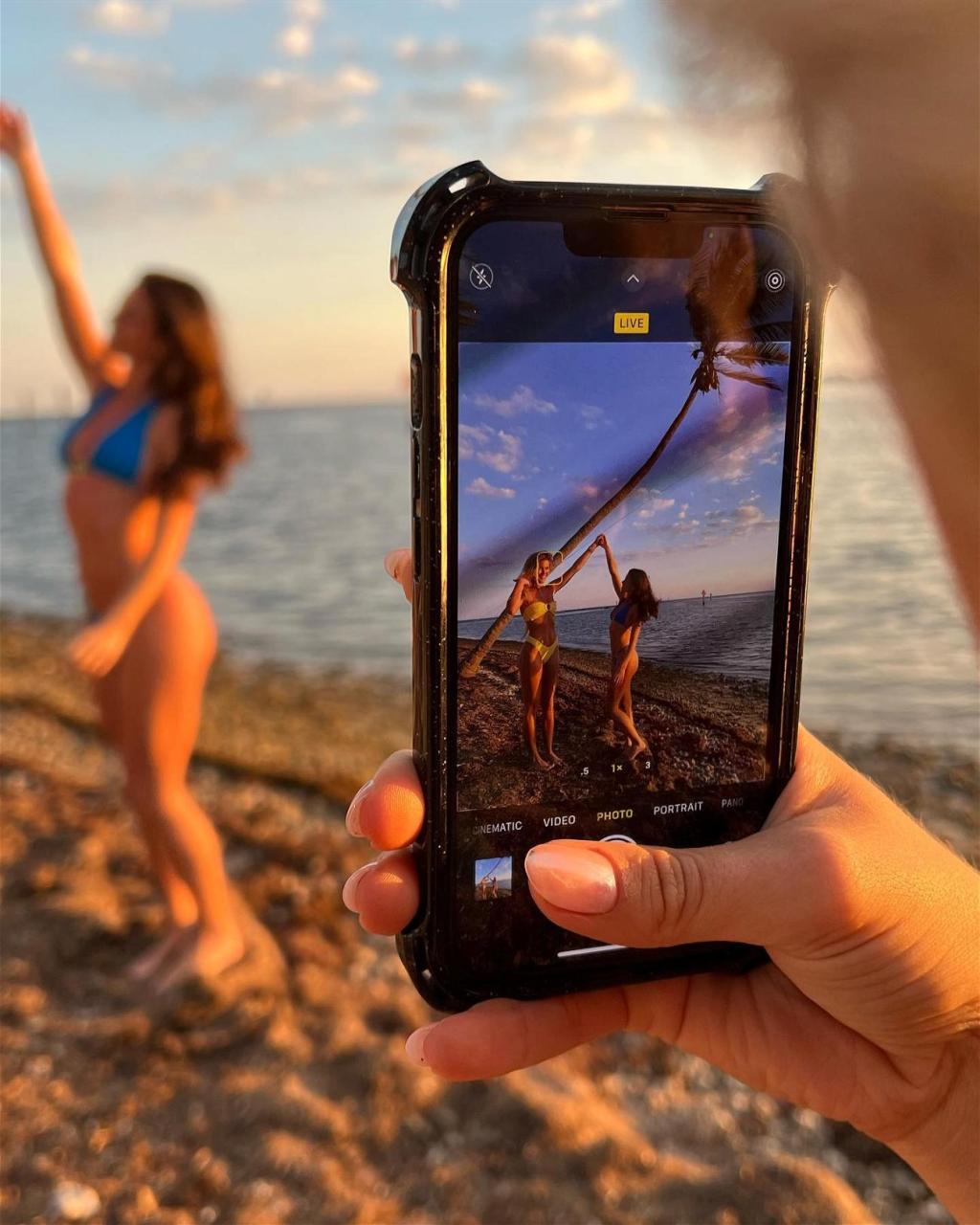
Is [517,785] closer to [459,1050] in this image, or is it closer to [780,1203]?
[459,1050]

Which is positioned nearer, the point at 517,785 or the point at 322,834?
the point at 517,785

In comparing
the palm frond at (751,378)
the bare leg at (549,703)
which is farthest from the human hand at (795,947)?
the palm frond at (751,378)

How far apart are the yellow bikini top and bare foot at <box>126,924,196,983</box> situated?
2.41 m

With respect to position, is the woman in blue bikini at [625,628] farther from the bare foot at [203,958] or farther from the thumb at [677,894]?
the bare foot at [203,958]

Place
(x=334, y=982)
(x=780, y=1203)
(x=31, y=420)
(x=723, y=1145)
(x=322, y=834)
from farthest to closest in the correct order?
1. (x=31, y=420)
2. (x=322, y=834)
3. (x=334, y=982)
4. (x=723, y=1145)
5. (x=780, y=1203)

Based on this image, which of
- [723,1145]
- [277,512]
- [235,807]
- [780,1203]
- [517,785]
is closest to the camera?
[517,785]

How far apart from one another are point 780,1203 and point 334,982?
1.40 m

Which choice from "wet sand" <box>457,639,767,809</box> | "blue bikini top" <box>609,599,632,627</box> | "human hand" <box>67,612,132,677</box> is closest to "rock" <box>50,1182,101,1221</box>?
"human hand" <box>67,612,132,677</box>

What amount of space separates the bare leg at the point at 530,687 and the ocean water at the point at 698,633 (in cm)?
3

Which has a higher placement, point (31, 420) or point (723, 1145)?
point (31, 420)

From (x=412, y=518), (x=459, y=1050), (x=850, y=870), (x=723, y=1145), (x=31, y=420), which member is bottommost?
(x=723, y=1145)

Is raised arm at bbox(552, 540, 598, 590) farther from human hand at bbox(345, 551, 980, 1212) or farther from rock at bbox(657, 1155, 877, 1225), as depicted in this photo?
rock at bbox(657, 1155, 877, 1225)

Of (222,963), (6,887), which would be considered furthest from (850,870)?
(6,887)

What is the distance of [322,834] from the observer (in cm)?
421
